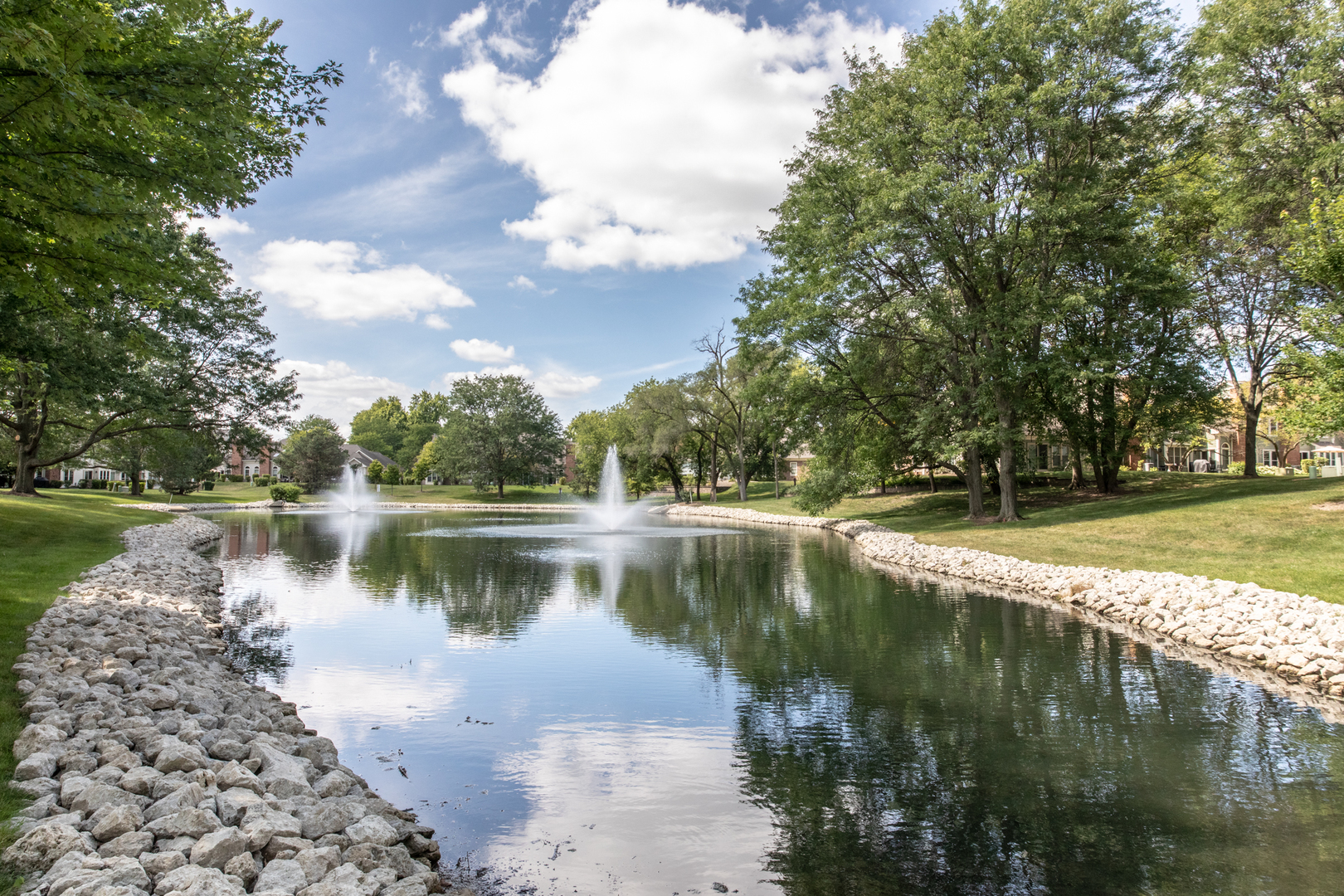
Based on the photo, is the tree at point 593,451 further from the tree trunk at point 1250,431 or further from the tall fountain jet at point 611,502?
Result: the tree trunk at point 1250,431

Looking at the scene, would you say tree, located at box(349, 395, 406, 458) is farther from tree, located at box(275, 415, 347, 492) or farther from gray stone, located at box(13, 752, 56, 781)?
gray stone, located at box(13, 752, 56, 781)

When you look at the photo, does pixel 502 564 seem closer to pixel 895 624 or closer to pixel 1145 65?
pixel 895 624

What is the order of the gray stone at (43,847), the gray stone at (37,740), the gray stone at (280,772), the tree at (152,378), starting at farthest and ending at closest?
the tree at (152,378)
the gray stone at (280,772)
the gray stone at (37,740)
the gray stone at (43,847)

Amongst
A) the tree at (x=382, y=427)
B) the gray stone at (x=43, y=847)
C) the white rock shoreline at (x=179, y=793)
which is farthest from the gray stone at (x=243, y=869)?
the tree at (x=382, y=427)

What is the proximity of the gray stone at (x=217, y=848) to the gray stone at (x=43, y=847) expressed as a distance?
0.55 m

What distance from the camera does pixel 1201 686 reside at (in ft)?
29.6

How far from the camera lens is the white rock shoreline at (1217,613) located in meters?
9.32

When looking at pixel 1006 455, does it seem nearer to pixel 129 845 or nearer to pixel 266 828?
pixel 266 828

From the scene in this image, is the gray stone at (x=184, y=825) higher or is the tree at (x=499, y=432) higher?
the tree at (x=499, y=432)

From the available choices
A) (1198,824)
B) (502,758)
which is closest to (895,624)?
(1198,824)

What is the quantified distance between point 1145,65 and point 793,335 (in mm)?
13481

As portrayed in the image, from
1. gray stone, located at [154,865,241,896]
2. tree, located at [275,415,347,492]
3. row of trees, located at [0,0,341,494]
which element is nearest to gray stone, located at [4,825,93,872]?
gray stone, located at [154,865,241,896]

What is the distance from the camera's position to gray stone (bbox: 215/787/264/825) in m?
4.57

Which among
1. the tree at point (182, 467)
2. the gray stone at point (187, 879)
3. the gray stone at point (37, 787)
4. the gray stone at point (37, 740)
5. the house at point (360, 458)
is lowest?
the gray stone at point (187, 879)
